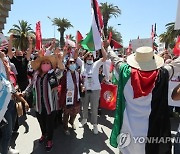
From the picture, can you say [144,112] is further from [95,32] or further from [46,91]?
[46,91]

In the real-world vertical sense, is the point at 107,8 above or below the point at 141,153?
above

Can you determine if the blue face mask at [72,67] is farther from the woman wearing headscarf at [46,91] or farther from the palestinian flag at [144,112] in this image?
the palestinian flag at [144,112]

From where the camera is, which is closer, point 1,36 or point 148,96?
point 148,96

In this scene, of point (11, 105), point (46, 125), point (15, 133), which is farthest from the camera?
point (15, 133)

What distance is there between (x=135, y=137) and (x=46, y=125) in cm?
240

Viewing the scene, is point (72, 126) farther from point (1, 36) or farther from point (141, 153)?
point (141, 153)

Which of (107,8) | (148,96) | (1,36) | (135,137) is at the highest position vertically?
(107,8)

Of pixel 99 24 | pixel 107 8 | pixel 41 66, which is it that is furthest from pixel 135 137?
pixel 107 8

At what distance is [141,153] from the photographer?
3129 mm

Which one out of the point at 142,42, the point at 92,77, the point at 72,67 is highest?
the point at 142,42

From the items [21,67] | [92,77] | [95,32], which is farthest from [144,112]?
[21,67]

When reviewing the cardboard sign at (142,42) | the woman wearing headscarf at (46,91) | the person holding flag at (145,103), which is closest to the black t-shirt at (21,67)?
the woman wearing headscarf at (46,91)

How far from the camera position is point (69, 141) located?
17.7 ft

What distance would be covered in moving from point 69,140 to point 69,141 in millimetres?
63
